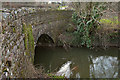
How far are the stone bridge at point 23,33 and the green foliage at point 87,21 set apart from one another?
1.07 m

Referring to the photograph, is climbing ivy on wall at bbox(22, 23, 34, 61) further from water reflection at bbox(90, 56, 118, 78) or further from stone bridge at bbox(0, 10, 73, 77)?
water reflection at bbox(90, 56, 118, 78)

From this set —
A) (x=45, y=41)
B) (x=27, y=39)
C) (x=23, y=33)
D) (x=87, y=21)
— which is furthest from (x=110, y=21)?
(x=23, y=33)

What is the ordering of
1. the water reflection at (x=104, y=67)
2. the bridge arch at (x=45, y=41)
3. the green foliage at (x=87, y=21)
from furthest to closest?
the bridge arch at (x=45, y=41) → the green foliage at (x=87, y=21) → the water reflection at (x=104, y=67)

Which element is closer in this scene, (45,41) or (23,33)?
(23,33)

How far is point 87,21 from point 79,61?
3352 mm

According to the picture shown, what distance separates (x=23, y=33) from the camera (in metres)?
4.82

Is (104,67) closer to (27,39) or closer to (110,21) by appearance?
(110,21)

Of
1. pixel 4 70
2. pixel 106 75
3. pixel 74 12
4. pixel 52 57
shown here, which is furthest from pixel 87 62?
pixel 4 70

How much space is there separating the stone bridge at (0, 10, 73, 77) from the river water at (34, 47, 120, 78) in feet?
5.18

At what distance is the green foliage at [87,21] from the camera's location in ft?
34.8

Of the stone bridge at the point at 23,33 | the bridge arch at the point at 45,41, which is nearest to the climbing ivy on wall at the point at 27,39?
the stone bridge at the point at 23,33

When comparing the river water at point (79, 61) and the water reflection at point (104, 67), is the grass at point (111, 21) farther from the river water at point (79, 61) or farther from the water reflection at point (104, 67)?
the water reflection at point (104, 67)

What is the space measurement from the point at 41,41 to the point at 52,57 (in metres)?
2.17

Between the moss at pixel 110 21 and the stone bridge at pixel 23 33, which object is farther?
the moss at pixel 110 21
